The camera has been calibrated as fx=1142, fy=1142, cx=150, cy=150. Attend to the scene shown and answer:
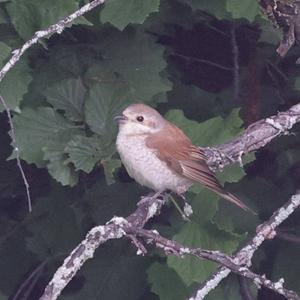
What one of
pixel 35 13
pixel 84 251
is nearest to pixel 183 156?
pixel 35 13

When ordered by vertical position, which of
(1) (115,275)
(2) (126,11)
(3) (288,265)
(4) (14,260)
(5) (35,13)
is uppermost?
(5) (35,13)

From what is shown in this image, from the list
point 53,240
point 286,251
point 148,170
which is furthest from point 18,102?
point 286,251

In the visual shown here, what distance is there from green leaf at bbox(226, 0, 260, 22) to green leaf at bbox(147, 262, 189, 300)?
148 centimetres

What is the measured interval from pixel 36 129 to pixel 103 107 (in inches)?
14.2

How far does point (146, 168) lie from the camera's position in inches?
244

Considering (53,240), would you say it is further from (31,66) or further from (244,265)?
(244,265)

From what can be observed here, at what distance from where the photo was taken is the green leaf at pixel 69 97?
5.89 m

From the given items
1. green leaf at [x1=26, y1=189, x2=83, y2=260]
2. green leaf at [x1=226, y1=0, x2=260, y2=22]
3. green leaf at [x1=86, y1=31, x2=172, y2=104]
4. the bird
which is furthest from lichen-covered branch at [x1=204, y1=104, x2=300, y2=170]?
green leaf at [x1=26, y1=189, x2=83, y2=260]

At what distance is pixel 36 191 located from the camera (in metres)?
6.85

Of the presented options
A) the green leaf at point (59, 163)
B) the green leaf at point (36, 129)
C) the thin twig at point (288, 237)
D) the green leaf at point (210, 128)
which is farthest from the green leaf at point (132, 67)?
the thin twig at point (288, 237)

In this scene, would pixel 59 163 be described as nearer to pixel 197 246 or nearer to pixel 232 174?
pixel 197 246

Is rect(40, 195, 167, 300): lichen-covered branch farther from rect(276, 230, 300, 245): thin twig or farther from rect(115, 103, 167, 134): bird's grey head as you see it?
rect(276, 230, 300, 245): thin twig

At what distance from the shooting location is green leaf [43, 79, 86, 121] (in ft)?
19.3

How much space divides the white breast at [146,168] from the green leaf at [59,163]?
1.32 ft
